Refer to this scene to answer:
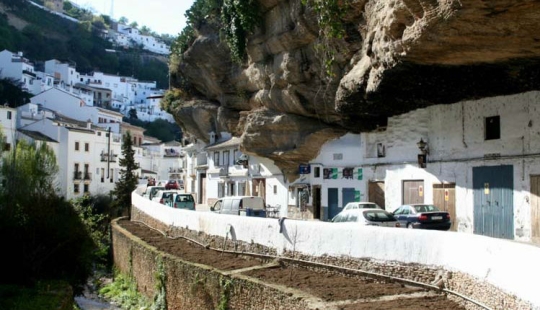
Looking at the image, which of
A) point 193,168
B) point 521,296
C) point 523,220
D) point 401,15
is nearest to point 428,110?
point 523,220

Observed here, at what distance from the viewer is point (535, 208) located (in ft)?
63.0

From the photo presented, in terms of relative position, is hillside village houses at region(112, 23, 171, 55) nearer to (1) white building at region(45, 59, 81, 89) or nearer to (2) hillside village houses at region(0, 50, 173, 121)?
(2) hillside village houses at region(0, 50, 173, 121)

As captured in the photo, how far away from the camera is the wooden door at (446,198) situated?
2300cm

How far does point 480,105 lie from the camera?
21.5 meters

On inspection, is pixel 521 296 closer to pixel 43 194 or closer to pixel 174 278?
pixel 174 278

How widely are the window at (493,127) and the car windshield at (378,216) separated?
5194 millimetres

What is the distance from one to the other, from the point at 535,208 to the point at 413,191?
22.6ft

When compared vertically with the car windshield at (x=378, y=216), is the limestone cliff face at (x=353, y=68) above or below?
above

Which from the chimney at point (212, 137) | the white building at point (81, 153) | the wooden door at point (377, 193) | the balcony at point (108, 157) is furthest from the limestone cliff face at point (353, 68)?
the balcony at point (108, 157)

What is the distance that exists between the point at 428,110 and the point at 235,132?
19.4m

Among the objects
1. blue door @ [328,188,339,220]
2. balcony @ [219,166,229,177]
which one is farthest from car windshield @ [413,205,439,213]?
balcony @ [219,166,229,177]

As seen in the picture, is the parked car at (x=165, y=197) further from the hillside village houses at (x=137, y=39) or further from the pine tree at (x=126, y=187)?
the hillside village houses at (x=137, y=39)

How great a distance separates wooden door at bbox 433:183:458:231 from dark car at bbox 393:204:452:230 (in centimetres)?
157

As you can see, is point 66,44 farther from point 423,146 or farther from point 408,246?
point 408,246
